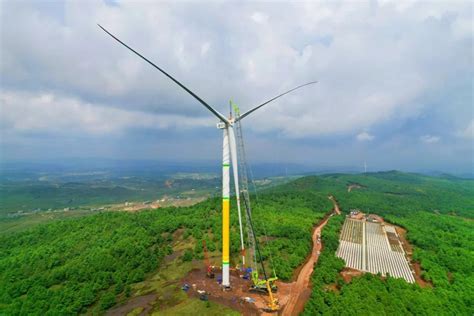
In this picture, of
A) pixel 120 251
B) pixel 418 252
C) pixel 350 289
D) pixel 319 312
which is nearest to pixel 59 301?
pixel 120 251

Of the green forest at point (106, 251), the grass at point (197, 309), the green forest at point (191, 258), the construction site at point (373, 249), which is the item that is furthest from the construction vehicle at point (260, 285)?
the construction site at point (373, 249)

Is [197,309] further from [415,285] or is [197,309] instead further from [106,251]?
[415,285]

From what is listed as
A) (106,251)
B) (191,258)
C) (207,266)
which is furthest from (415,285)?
(106,251)

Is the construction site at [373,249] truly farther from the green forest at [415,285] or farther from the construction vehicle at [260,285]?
the construction vehicle at [260,285]

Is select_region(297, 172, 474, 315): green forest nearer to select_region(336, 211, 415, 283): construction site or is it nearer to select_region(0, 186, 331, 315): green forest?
select_region(336, 211, 415, 283): construction site

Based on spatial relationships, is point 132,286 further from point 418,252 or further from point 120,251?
point 418,252
